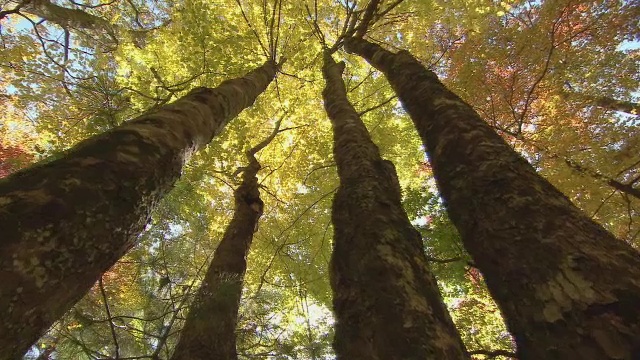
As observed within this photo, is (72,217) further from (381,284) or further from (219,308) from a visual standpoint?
(219,308)

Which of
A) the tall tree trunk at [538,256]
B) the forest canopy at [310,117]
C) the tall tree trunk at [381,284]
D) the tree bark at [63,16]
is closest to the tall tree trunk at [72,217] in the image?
the tall tree trunk at [381,284]

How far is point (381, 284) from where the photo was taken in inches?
77.7

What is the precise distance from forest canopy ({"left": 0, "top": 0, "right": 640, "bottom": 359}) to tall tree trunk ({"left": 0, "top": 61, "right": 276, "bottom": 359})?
325 cm

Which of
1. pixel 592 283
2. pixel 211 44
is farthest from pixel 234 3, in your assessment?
pixel 592 283

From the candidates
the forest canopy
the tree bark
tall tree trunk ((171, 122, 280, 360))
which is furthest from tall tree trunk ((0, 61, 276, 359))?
the tree bark

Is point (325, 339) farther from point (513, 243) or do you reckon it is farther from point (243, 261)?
point (513, 243)

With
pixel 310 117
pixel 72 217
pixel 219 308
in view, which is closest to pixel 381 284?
pixel 72 217

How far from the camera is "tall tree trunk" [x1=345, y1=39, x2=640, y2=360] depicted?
1294 mm

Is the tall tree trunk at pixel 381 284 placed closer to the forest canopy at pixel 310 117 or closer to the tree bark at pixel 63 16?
the forest canopy at pixel 310 117

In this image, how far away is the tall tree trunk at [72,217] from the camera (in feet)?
4.29

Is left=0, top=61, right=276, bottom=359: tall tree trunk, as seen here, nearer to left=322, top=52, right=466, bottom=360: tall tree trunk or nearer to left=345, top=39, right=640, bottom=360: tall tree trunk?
left=322, top=52, right=466, bottom=360: tall tree trunk

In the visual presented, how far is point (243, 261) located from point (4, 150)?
11.6 meters

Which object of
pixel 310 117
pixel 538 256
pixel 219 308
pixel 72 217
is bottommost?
pixel 538 256

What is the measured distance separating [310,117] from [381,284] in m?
9.10
